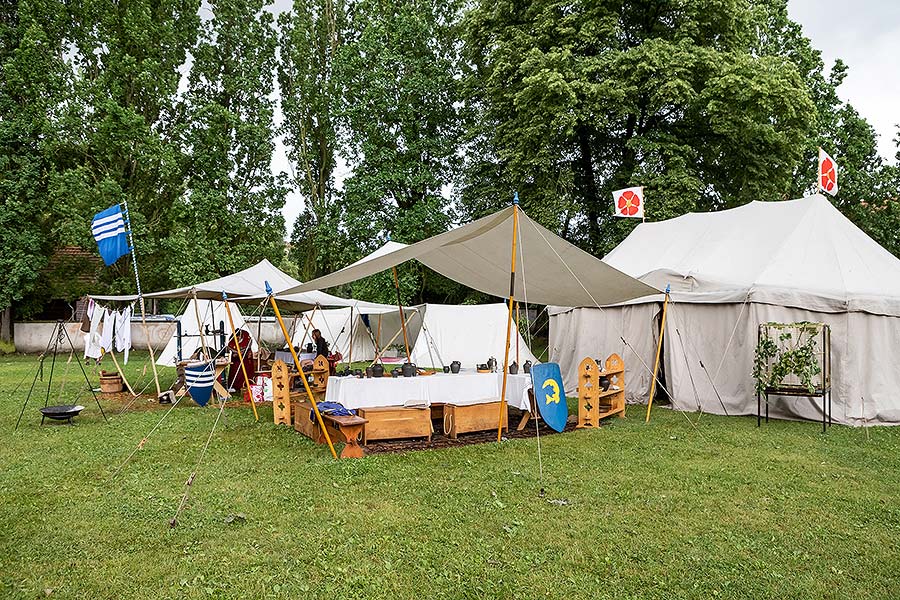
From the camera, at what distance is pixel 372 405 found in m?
6.44

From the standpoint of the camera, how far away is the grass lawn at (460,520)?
3.07m

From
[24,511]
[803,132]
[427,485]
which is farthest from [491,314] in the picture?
[24,511]

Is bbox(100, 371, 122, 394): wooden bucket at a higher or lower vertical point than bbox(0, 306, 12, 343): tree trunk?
lower

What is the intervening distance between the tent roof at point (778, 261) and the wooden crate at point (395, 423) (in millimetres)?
4483

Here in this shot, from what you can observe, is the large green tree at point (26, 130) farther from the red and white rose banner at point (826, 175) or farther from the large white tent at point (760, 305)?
the red and white rose banner at point (826, 175)

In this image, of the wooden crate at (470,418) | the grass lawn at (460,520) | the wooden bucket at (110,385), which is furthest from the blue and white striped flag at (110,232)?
the wooden crate at (470,418)

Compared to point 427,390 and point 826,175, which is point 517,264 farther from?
point 826,175

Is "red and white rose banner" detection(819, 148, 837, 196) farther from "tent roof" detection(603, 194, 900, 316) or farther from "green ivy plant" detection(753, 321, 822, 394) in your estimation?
"green ivy plant" detection(753, 321, 822, 394)

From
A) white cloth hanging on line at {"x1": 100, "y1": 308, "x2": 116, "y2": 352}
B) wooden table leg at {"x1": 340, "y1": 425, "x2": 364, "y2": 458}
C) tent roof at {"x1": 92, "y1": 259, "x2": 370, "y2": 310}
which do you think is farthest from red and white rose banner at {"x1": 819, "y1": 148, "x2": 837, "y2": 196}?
white cloth hanging on line at {"x1": 100, "y1": 308, "x2": 116, "y2": 352}

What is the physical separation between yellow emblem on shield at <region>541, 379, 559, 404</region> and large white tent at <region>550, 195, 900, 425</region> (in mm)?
2585

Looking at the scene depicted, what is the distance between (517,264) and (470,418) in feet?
6.20

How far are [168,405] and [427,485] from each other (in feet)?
19.4

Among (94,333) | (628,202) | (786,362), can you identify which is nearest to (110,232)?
(94,333)

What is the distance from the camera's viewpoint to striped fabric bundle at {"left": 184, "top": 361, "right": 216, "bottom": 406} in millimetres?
8422
